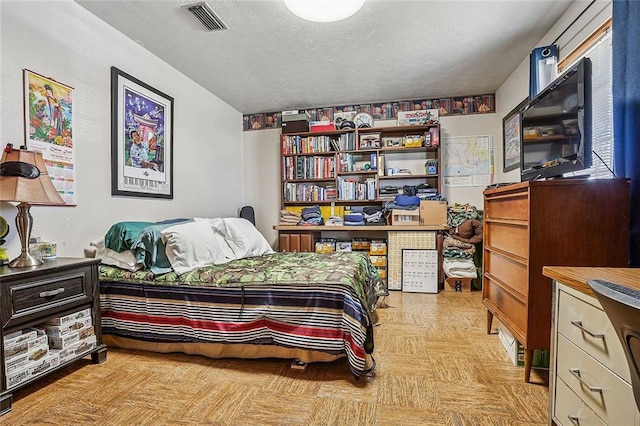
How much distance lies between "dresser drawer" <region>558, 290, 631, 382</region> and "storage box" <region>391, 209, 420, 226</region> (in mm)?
2692

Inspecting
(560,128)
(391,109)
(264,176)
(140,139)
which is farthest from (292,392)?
(391,109)

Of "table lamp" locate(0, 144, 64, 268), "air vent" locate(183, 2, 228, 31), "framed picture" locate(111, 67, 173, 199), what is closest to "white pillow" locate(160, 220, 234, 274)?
"table lamp" locate(0, 144, 64, 268)

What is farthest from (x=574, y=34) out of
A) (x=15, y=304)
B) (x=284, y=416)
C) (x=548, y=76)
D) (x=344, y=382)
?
(x=15, y=304)

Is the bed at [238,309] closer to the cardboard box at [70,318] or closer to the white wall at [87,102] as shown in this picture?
the cardboard box at [70,318]

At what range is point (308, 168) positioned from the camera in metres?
4.32

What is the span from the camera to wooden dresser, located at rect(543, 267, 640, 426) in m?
0.90

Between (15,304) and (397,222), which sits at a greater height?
(397,222)

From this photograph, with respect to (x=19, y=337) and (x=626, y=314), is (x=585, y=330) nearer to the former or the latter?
(x=626, y=314)

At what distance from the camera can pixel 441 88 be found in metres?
3.81

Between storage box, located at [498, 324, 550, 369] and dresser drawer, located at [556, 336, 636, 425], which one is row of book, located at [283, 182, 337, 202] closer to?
storage box, located at [498, 324, 550, 369]

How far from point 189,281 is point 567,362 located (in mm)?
1971

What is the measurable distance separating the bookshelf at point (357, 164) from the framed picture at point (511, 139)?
747mm

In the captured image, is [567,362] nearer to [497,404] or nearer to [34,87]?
[497,404]

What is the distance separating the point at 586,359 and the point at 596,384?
0.25 ft
